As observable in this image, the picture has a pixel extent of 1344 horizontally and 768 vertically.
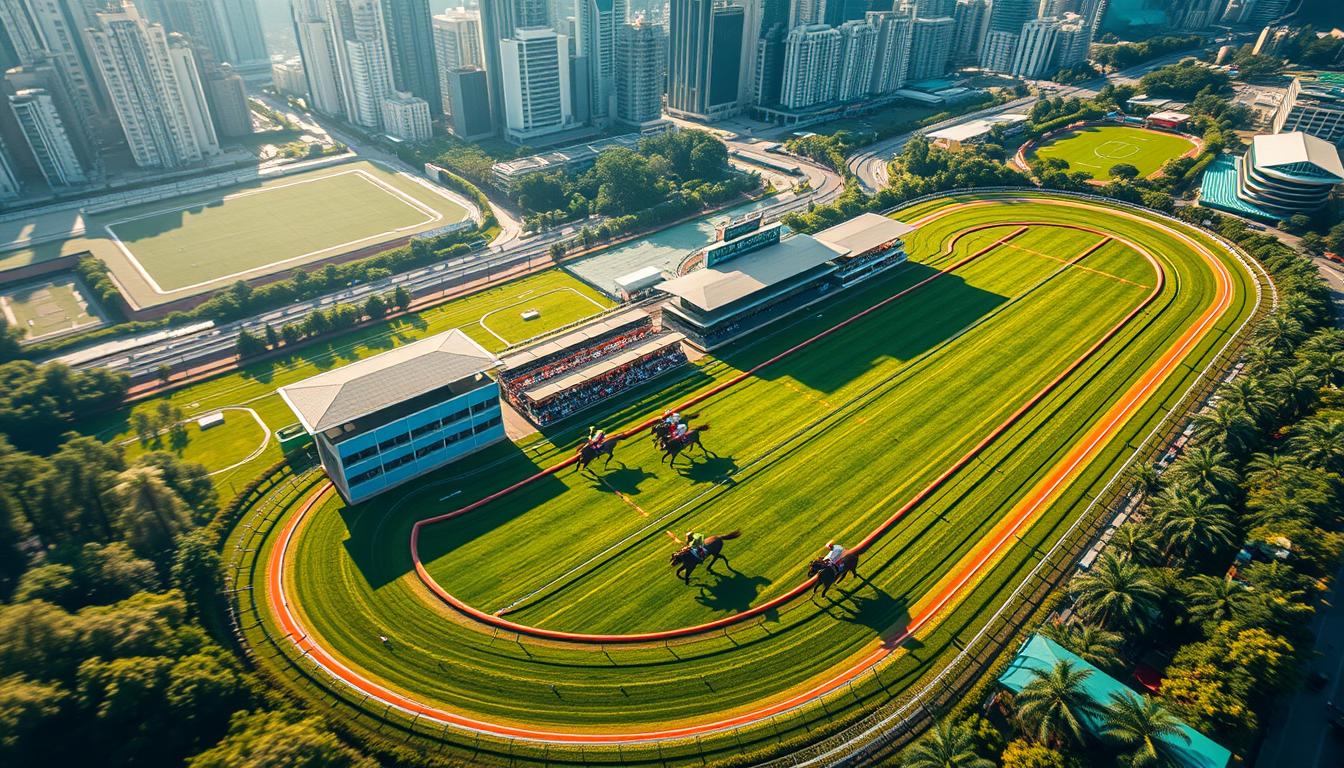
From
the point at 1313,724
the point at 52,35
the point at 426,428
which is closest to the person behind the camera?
the point at 1313,724

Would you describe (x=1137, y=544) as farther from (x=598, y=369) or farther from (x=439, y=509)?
(x=439, y=509)

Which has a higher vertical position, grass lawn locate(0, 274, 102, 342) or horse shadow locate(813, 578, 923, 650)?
horse shadow locate(813, 578, 923, 650)

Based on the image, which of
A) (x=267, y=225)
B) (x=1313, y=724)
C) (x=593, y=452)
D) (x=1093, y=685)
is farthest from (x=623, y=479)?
(x=267, y=225)

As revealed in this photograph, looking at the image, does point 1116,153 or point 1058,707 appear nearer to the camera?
point 1058,707

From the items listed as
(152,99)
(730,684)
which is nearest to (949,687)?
(730,684)

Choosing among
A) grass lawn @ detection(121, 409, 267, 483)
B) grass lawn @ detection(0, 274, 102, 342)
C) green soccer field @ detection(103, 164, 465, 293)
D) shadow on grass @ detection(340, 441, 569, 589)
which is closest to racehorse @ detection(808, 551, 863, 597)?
shadow on grass @ detection(340, 441, 569, 589)

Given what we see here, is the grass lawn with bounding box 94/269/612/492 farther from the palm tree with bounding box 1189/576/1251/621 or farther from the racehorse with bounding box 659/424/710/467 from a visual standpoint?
the palm tree with bounding box 1189/576/1251/621

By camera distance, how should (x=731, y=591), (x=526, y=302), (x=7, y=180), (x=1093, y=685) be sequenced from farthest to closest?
(x=7, y=180) → (x=526, y=302) → (x=731, y=591) → (x=1093, y=685)

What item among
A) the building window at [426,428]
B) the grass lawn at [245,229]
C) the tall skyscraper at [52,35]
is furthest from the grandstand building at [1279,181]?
the tall skyscraper at [52,35]

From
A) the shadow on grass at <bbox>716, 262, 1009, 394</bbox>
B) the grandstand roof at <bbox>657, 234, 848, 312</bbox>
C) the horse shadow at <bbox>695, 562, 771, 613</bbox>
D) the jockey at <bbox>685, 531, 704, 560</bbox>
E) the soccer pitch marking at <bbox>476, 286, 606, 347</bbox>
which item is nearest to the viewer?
the horse shadow at <bbox>695, 562, 771, 613</bbox>
